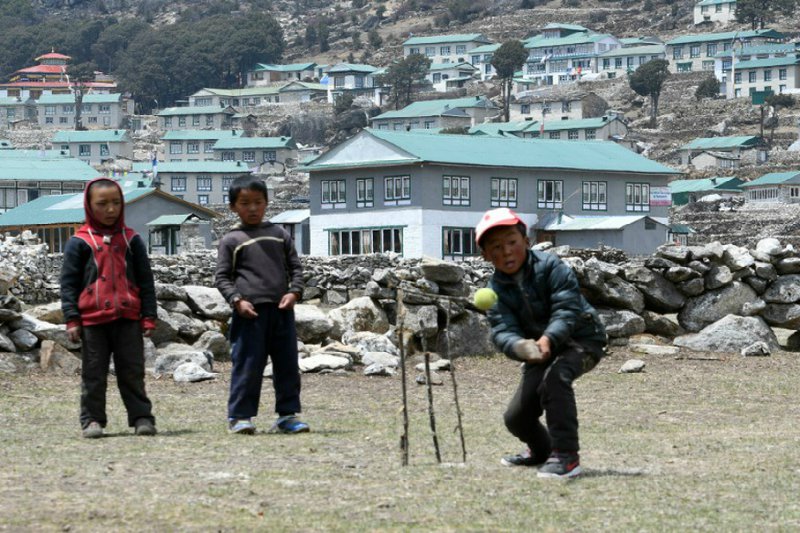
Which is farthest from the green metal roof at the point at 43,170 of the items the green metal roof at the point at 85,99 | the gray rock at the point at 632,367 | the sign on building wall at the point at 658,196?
the green metal roof at the point at 85,99

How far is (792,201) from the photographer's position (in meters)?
102

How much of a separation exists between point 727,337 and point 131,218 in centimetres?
4753

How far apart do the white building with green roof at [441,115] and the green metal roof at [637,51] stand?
66.2 feet

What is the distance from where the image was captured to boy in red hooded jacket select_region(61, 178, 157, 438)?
959 cm

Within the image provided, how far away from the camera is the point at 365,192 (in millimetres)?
61781

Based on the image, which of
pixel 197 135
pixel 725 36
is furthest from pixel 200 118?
pixel 725 36

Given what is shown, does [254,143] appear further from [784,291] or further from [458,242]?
[784,291]

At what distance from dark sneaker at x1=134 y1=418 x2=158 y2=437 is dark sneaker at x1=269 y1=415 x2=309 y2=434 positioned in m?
0.76

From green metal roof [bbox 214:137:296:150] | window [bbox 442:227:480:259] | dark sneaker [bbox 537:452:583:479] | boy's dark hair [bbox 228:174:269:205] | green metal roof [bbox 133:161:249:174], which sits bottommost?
window [bbox 442:227:480:259]

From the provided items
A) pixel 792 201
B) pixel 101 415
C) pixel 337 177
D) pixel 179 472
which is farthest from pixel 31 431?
pixel 792 201

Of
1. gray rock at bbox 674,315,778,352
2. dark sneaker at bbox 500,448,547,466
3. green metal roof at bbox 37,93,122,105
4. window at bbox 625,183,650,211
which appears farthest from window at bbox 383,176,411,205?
green metal roof at bbox 37,93,122,105

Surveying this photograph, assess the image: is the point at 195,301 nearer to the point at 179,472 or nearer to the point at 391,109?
the point at 179,472

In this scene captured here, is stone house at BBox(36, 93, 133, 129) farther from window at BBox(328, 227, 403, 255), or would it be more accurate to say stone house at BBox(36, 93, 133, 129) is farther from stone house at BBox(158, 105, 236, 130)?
window at BBox(328, 227, 403, 255)

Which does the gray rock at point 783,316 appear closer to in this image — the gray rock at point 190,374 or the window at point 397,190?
the gray rock at point 190,374
